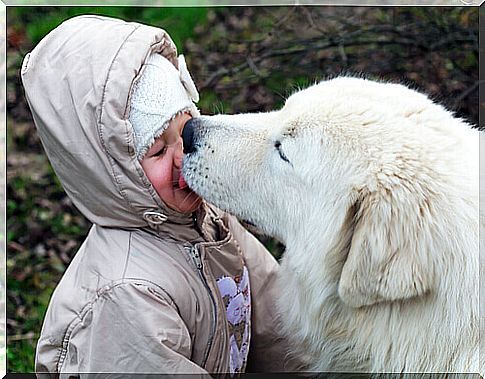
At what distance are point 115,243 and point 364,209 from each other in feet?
2.68

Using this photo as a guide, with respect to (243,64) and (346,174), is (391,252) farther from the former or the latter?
(243,64)

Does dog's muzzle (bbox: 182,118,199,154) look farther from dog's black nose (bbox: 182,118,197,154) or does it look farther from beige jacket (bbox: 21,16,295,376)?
beige jacket (bbox: 21,16,295,376)

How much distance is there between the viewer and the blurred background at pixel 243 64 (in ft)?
12.9

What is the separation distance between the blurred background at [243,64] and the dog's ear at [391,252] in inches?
74.4

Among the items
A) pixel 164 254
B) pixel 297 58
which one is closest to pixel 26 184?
pixel 297 58

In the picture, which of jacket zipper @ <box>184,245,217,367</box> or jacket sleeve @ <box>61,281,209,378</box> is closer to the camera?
jacket sleeve @ <box>61,281,209,378</box>

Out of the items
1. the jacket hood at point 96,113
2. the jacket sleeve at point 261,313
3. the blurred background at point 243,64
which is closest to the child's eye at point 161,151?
the jacket hood at point 96,113

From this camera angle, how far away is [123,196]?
2305 millimetres

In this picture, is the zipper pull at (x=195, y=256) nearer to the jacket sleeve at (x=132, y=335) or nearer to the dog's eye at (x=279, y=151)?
the jacket sleeve at (x=132, y=335)

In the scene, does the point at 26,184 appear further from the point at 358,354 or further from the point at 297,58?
the point at 358,354

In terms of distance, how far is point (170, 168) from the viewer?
239cm

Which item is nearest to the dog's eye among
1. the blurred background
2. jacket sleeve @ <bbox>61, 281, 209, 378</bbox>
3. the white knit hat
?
the white knit hat

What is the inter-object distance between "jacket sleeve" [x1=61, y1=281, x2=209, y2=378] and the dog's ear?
572 mm

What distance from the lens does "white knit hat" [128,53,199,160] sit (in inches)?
90.6
